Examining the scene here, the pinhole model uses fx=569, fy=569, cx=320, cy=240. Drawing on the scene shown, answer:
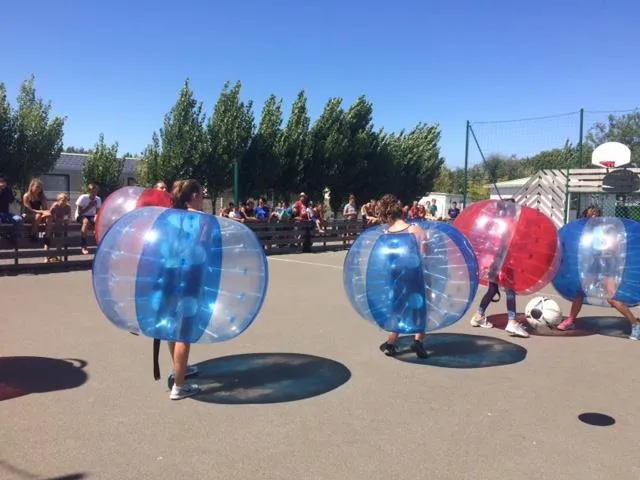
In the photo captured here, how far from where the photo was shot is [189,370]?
5176 mm

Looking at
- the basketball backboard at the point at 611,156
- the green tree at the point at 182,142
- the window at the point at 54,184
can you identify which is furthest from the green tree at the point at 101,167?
the basketball backboard at the point at 611,156

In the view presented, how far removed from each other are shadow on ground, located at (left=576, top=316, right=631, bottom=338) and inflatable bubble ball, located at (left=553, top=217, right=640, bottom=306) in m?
0.58

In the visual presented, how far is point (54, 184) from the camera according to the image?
3297 cm

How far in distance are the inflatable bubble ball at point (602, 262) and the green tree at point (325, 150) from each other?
17577 mm

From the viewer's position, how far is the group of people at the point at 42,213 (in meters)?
11.0

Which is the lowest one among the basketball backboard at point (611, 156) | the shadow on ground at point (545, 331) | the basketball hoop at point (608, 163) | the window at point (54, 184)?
the shadow on ground at point (545, 331)

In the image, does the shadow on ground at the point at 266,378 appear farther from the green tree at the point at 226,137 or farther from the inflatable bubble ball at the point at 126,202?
the green tree at the point at 226,137

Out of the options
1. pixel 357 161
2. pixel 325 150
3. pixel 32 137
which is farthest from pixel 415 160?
pixel 32 137

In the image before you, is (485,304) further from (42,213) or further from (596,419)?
(42,213)

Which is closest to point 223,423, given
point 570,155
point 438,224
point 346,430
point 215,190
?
point 346,430

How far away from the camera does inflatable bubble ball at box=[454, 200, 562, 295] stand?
21.1 feet

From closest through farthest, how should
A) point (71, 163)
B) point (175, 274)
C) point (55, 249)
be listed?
point (175, 274) → point (55, 249) → point (71, 163)

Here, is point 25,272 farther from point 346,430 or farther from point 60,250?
point 346,430

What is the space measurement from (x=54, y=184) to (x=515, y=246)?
32.0 m
